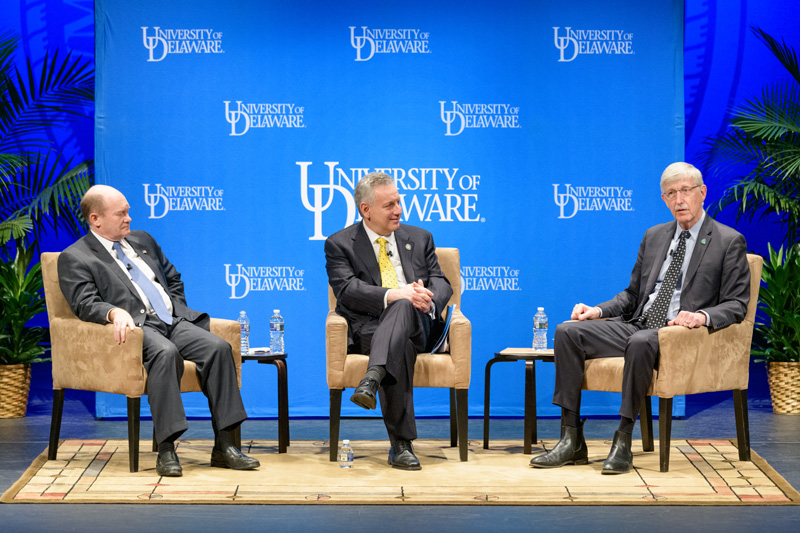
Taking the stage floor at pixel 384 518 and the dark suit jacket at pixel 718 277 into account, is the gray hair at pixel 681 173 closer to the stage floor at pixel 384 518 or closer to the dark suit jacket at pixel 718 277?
the dark suit jacket at pixel 718 277

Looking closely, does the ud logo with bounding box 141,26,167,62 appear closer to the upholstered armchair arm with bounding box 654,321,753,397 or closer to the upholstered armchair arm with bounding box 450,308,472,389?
the upholstered armchair arm with bounding box 450,308,472,389

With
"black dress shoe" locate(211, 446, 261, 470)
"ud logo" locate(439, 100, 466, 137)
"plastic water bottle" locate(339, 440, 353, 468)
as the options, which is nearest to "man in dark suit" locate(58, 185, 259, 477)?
"black dress shoe" locate(211, 446, 261, 470)

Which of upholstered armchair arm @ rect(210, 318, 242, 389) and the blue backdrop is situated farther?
the blue backdrop

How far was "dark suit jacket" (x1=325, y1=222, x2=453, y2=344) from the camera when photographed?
4.31 metres

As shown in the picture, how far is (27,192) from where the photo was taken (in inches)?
236

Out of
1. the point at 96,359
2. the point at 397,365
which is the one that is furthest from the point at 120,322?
the point at 397,365

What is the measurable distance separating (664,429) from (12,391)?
361cm

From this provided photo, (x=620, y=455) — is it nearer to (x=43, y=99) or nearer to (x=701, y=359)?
(x=701, y=359)

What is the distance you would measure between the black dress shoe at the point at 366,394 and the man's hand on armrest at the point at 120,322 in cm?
98

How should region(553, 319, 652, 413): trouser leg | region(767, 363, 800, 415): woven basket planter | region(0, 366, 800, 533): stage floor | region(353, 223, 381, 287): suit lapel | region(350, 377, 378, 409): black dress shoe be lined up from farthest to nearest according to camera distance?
1. region(767, 363, 800, 415): woven basket planter
2. region(353, 223, 381, 287): suit lapel
3. region(553, 319, 652, 413): trouser leg
4. region(350, 377, 378, 409): black dress shoe
5. region(0, 366, 800, 533): stage floor

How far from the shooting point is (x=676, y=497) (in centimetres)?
348

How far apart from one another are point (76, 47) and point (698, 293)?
4417 mm

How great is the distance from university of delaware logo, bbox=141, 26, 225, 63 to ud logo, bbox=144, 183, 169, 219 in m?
0.75

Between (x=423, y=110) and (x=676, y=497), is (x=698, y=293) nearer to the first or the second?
(x=676, y=497)
